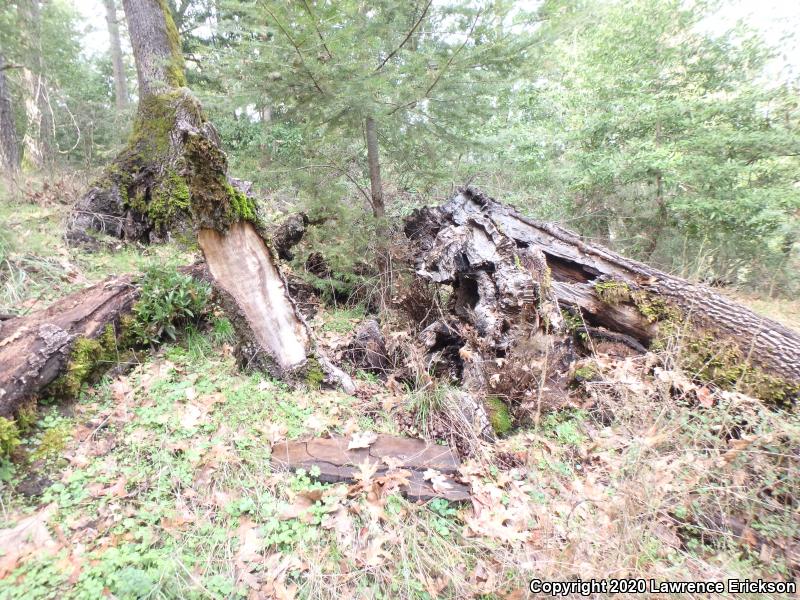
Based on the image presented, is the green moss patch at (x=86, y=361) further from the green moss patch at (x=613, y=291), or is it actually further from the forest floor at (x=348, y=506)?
the green moss patch at (x=613, y=291)

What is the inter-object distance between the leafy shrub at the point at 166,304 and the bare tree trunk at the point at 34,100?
20.6ft

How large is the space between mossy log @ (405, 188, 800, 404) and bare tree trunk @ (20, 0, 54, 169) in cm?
852

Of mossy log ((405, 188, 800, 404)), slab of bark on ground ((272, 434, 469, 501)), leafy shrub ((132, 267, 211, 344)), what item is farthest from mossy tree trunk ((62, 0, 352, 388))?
mossy log ((405, 188, 800, 404))

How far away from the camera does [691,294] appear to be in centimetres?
368

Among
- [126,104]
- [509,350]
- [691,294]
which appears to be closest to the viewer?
[509,350]

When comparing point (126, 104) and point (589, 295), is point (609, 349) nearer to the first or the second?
point (589, 295)

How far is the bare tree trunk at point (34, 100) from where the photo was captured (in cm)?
738

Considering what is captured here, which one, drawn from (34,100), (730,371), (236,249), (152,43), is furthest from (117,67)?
(730,371)

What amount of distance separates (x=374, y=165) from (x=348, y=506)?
4.44 m

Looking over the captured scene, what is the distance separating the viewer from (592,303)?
4.07 metres

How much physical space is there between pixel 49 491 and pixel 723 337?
518 centimetres

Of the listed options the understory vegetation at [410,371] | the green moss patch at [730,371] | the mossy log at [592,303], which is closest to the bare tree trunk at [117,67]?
the understory vegetation at [410,371]

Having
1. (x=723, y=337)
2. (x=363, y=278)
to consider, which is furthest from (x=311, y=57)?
(x=723, y=337)

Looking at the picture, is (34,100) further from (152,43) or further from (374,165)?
(374,165)
